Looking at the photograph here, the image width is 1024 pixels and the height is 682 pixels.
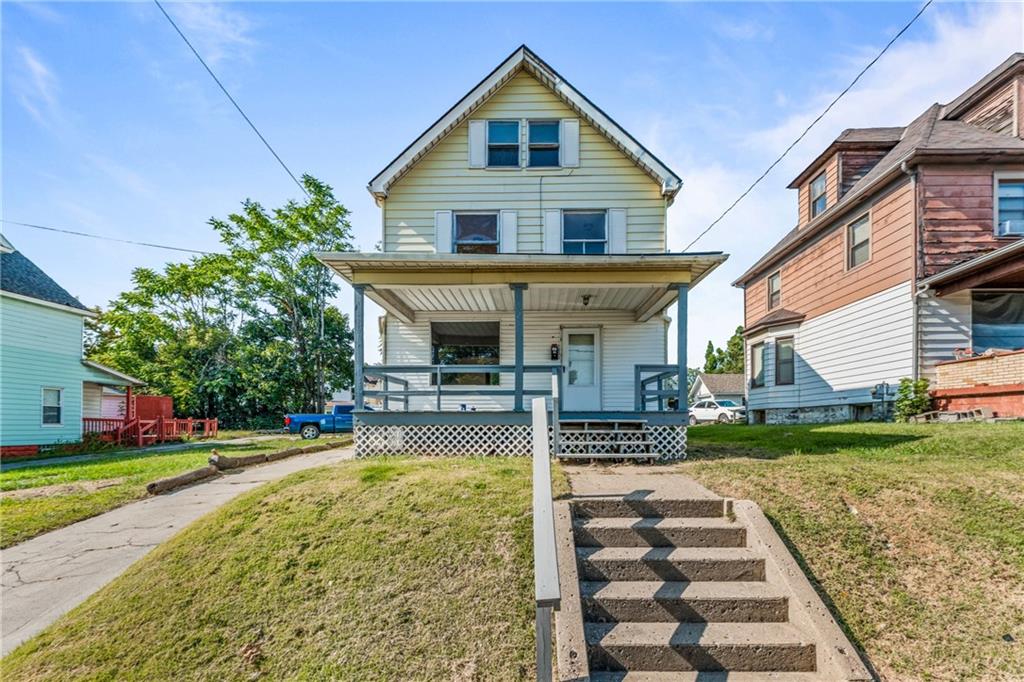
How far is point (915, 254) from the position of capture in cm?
1131

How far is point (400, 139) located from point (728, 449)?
1005 centimetres

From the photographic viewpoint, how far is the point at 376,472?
6.67m

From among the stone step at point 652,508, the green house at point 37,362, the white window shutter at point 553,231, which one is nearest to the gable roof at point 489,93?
the white window shutter at point 553,231

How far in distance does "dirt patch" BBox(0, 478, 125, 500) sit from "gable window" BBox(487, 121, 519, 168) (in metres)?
10.0

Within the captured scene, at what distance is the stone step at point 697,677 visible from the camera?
3.31 metres

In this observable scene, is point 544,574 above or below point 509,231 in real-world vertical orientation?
below

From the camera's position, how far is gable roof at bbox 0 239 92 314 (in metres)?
15.6

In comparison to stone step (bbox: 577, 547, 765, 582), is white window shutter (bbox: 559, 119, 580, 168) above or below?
above

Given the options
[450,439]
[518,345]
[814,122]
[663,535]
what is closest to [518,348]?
[518,345]

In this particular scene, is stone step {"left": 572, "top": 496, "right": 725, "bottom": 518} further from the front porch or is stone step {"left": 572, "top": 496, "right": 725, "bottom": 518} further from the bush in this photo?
the bush

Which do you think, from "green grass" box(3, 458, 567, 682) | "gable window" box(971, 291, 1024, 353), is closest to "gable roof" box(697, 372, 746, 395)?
"gable window" box(971, 291, 1024, 353)

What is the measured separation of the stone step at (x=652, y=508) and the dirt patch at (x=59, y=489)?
8.74 m

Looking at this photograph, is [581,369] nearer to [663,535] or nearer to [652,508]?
[652,508]

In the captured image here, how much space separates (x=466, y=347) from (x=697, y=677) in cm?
978
